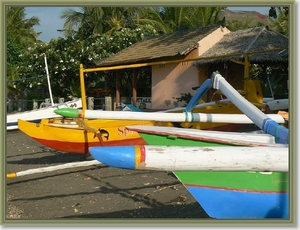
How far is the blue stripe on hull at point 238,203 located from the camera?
3.18 meters

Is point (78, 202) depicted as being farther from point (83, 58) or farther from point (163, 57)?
point (83, 58)

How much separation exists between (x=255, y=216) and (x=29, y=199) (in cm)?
346

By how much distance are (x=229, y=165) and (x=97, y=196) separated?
147 inches

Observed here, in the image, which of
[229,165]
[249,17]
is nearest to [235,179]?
[229,165]

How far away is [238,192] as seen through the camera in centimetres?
322

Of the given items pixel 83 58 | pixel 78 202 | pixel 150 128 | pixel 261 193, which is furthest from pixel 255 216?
pixel 83 58

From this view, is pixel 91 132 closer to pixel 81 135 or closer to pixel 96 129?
pixel 96 129

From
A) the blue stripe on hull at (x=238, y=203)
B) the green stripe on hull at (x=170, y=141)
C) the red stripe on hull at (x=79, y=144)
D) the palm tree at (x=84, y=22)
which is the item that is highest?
the palm tree at (x=84, y=22)

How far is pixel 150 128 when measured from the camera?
3545mm

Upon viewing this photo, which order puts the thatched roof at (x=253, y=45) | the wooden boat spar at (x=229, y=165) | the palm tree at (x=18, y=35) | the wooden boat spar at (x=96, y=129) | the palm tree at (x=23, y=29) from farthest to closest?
the palm tree at (x=23, y=29), the palm tree at (x=18, y=35), the thatched roof at (x=253, y=45), the wooden boat spar at (x=96, y=129), the wooden boat spar at (x=229, y=165)

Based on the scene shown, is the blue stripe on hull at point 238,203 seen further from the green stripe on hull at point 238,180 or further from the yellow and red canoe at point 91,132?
the yellow and red canoe at point 91,132

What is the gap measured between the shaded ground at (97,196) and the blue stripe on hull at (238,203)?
1.32 metres

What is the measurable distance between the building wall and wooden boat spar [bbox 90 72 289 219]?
39.3ft

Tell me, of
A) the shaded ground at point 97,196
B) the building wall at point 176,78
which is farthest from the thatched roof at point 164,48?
the shaded ground at point 97,196
